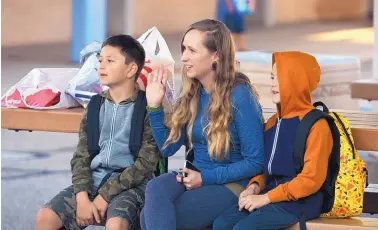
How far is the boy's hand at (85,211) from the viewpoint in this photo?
4.23 meters

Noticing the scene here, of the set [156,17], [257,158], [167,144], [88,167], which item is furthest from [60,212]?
[156,17]

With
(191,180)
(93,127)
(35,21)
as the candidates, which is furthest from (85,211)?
(35,21)

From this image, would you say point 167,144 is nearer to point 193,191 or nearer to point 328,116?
point 193,191

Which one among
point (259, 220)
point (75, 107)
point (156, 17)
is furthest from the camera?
point (156, 17)

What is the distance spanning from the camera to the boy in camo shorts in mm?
4230

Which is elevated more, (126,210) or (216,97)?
(216,97)

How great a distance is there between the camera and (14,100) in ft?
15.7

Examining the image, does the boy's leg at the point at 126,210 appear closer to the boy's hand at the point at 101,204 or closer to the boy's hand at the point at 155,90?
the boy's hand at the point at 101,204

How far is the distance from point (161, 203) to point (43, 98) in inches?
40.9

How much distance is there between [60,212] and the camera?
13.9 ft

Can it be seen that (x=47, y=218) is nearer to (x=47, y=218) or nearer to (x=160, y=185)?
(x=47, y=218)

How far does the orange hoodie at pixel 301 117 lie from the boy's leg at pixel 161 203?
0.33 m

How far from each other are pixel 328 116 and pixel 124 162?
3.06ft

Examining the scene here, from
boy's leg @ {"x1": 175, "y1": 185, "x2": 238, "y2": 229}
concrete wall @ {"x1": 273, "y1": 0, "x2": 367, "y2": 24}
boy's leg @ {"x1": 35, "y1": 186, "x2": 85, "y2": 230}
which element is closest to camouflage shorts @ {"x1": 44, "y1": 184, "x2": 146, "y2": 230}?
boy's leg @ {"x1": 35, "y1": 186, "x2": 85, "y2": 230}
